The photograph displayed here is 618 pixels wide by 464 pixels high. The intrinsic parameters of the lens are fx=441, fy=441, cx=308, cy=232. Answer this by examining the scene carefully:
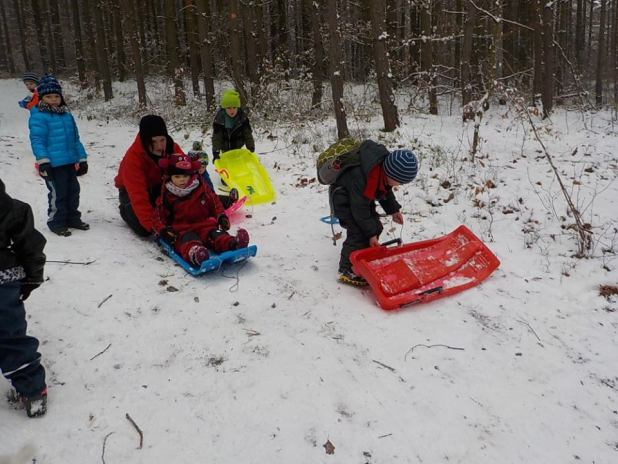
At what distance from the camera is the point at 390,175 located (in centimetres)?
386

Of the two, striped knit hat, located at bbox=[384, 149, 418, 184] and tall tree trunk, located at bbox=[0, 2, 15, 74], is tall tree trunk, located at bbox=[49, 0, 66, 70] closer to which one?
tall tree trunk, located at bbox=[0, 2, 15, 74]

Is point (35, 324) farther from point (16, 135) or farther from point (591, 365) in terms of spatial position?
point (16, 135)

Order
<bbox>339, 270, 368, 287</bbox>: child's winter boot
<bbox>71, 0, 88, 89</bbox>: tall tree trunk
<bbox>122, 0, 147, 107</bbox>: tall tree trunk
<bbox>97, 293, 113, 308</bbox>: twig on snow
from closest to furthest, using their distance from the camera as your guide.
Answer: <bbox>97, 293, 113, 308</bbox>: twig on snow → <bbox>339, 270, 368, 287</bbox>: child's winter boot → <bbox>122, 0, 147, 107</bbox>: tall tree trunk → <bbox>71, 0, 88, 89</bbox>: tall tree trunk

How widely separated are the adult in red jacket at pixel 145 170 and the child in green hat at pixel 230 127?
236 centimetres

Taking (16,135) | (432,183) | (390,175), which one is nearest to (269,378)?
(390,175)

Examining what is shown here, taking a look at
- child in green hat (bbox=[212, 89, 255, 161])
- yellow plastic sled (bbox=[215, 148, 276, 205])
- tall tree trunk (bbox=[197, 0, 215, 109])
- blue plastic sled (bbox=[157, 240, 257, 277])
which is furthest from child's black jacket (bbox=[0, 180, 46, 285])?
tall tree trunk (bbox=[197, 0, 215, 109])

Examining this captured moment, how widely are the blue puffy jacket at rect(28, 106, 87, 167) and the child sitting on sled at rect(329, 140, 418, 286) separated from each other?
288cm

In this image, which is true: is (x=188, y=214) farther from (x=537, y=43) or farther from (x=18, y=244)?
(x=537, y=43)

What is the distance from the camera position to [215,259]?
4.01 meters

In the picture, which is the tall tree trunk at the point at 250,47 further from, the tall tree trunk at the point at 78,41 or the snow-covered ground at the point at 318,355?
the tall tree trunk at the point at 78,41

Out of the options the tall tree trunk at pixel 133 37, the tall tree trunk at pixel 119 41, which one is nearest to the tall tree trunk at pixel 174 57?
the tall tree trunk at pixel 133 37

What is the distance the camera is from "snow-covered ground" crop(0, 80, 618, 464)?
2461mm

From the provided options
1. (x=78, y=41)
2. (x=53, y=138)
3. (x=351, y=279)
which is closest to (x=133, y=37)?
(x=78, y=41)

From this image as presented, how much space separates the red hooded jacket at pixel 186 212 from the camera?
14.9 feet
